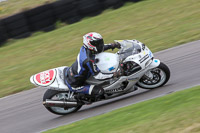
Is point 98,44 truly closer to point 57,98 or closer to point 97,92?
point 97,92

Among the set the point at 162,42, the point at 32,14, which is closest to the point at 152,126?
the point at 162,42

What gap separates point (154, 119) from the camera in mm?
5598

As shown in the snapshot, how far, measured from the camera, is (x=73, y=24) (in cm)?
1605

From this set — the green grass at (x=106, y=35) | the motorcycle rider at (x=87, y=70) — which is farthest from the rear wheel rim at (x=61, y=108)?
the green grass at (x=106, y=35)

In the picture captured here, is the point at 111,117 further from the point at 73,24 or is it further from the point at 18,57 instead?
the point at 73,24

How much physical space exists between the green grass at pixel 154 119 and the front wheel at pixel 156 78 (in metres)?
0.95

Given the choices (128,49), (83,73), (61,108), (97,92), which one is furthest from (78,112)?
(128,49)

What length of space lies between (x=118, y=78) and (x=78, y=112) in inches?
52.0

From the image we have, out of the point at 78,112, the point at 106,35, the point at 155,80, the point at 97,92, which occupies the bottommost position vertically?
the point at 78,112

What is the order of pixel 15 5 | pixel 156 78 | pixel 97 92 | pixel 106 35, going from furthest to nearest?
pixel 15 5 < pixel 106 35 < pixel 156 78 < pixel 97 92

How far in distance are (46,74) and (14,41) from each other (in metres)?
8.15

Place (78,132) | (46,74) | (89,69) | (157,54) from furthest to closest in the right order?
1. (157,54)
2. (46,74)
3. (89,69)
4. (78,132)

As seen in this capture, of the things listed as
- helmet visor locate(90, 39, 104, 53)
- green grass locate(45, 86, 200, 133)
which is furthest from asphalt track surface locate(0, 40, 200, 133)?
helmet visor locate(90, 39, 104, 53)

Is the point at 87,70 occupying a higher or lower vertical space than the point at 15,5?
lower
